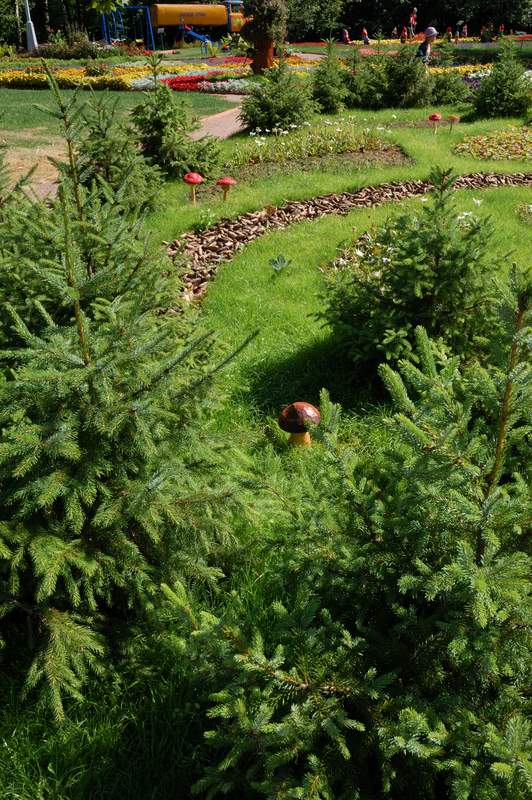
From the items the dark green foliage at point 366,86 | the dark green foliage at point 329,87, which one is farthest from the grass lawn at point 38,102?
the dark green foliage at point 366,86

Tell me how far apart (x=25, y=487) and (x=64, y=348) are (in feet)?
1.65

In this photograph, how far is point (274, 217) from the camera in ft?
25.8

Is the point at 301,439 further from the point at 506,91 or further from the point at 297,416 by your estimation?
the point at 506,91

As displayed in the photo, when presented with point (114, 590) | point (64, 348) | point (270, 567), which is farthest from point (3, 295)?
point (270, 567)

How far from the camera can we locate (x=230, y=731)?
1764 millimetres

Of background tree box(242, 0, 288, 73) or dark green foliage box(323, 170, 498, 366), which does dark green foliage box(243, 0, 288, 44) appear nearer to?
background tree box(242, 0, 288, 73)

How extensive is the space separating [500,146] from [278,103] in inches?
157

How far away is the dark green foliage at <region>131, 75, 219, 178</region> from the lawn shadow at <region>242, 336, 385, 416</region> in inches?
183

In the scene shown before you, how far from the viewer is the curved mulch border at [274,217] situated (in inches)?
259

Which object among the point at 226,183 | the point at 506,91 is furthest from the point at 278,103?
the point at 506,91

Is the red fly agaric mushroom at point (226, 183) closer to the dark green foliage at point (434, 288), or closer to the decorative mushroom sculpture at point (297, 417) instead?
the dark green foliage at point (434, 288)

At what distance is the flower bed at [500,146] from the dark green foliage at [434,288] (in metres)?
7.61

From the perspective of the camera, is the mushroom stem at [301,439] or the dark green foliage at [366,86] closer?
the mushroom stem at [301,439]

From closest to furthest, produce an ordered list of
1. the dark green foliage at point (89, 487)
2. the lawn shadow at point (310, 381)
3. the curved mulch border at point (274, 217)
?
1. the dark green foliage at point (89, 487)
2. the lawn shadow at point (310, 381)
3. the curved mulch border at point (274, 217)
